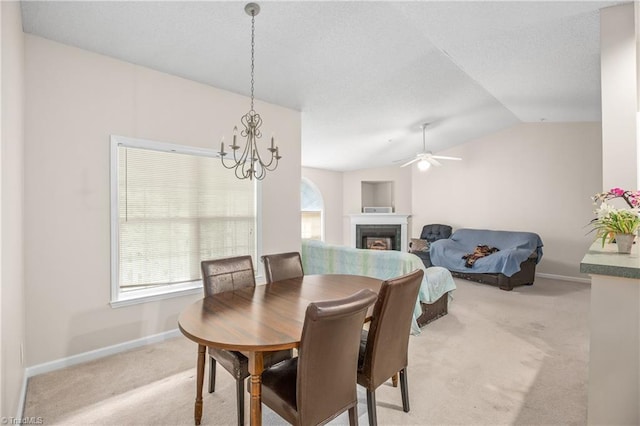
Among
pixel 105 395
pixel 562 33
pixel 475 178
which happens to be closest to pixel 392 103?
pixel 562 33

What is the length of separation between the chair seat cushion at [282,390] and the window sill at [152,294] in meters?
1.91

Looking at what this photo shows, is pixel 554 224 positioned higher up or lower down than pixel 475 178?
lower down

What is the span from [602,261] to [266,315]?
170 cm

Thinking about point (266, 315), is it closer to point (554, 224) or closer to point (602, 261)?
point (602, 261)

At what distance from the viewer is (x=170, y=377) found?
249cm

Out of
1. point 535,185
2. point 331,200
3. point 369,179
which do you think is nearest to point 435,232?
point 535,185

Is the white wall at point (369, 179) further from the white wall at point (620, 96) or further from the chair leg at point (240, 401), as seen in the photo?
the chair leg at point (240, 401)

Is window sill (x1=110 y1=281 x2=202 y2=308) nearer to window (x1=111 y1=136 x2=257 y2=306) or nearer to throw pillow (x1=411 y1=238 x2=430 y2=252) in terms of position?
window (x1=111 y1=136 x2=257 y2=306)

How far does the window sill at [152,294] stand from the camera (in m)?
2.91

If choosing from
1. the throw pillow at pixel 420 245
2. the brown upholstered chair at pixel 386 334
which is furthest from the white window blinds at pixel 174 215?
the throw pillow at pixel 420 245

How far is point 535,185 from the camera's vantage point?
604cm

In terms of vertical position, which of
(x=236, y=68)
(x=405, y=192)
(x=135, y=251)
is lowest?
(x=135, y=251)

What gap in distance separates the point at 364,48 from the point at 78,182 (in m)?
2.81

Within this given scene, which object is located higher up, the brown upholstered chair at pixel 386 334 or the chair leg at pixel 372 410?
the brown upholstered chair at pixel 386 334
